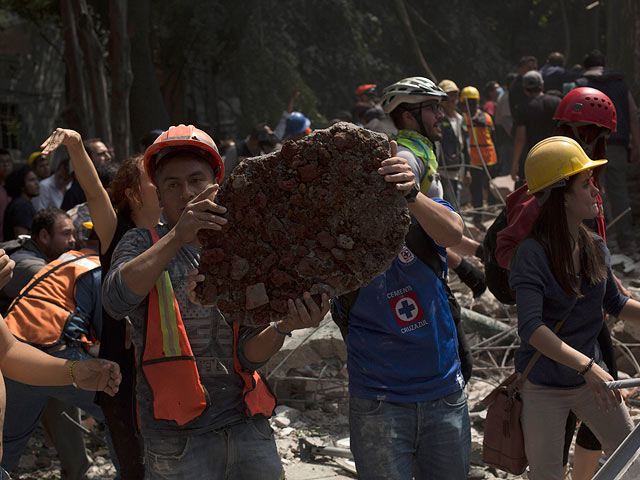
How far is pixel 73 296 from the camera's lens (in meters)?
4.04

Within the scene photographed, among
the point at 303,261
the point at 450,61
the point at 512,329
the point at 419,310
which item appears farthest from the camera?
the point at 450,61

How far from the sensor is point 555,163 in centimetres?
334

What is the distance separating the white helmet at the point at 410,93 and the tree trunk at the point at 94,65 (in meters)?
7.42

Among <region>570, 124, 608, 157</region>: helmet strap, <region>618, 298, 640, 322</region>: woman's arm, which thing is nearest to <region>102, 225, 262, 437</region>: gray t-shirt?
<region>618, 298, 640, 322</region>: woman's arm

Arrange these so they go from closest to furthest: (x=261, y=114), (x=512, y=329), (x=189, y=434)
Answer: (x=189, y=434) < (x=512, y=329) < (x=261, y=114)

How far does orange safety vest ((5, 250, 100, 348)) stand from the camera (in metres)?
3.99

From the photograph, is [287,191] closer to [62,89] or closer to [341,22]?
[341,22]

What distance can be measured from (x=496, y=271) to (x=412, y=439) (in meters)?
1.22

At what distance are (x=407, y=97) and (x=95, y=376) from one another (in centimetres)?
198

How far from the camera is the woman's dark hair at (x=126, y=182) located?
11.8 ft

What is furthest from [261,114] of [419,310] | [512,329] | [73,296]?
[419,310]

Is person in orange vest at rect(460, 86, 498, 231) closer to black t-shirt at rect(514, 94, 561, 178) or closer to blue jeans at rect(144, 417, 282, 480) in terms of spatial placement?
black t-shirt at rect(514, 94, 561, 178)

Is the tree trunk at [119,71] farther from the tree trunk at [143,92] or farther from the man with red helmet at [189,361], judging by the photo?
the man with red helmet at [189,361]

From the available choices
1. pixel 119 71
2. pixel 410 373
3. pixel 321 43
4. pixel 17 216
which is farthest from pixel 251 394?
pixel 321 43
